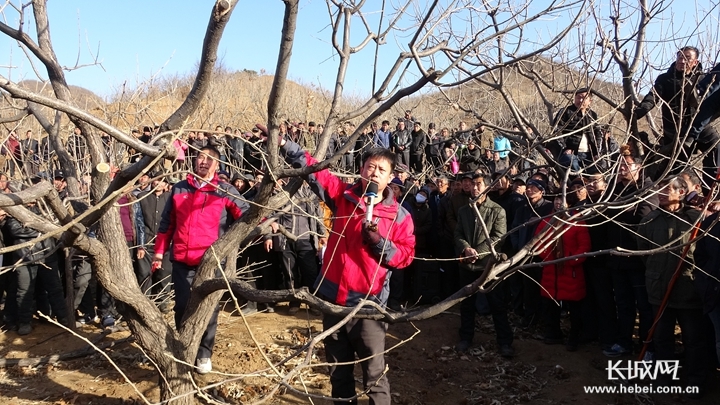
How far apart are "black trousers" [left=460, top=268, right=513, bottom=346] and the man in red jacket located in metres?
2.63

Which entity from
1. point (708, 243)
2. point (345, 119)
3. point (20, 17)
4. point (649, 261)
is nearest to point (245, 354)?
point (345, 119)

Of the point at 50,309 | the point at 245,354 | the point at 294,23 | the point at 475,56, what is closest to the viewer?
the point at 294,23

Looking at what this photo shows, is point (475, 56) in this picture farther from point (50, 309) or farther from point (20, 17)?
point (50, 309)

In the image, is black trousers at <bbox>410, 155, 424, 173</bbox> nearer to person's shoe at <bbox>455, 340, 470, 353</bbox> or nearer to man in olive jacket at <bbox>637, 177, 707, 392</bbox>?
person's shoe at <bbox>455, 340, 470, 353</bbox>

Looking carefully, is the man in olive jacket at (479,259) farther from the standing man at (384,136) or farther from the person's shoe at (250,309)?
the standing man at (384,136)

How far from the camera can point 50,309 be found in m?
7.63

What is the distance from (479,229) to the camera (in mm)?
6359

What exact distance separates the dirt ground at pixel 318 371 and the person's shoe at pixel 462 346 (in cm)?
7

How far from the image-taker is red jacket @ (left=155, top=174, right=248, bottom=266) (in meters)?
4.87

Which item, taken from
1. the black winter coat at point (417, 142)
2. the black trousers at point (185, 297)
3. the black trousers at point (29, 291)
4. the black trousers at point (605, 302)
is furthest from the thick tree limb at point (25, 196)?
the black winter coat at point (417, 142)

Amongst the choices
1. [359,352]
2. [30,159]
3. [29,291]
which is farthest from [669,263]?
[30,159]

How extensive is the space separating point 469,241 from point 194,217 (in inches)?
122

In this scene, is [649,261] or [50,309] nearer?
[649,261]

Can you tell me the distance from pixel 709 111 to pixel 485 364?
335 centimetres
